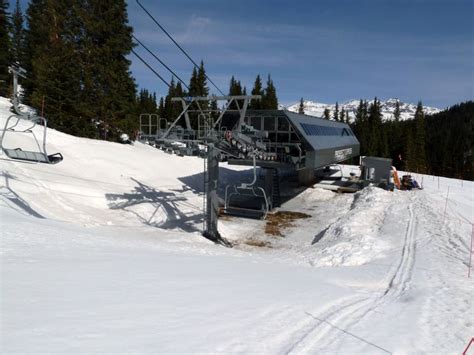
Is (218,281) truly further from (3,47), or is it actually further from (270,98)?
(270,98)

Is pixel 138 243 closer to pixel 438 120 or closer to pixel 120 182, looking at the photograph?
pixel 120 182

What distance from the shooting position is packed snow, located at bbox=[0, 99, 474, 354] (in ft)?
14.4

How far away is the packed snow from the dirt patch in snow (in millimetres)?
548

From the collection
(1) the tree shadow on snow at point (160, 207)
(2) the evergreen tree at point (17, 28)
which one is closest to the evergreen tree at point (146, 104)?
(2) the evergreen tree at point (17, 28)

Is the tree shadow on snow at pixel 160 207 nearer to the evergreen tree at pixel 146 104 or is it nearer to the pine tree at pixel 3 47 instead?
the pine tree at pixel 3 47

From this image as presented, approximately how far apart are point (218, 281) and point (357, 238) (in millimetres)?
8291

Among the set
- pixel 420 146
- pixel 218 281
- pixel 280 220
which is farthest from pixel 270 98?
pixel 218 281

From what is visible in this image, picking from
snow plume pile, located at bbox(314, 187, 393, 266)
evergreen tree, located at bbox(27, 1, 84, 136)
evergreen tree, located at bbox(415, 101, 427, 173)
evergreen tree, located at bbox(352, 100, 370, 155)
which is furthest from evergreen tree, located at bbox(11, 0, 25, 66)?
evergreen tree, located at bbox(415, 101, 427, 173)

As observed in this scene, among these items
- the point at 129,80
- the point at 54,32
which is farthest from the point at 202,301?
the point at 54,32

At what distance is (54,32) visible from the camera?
32.6 m

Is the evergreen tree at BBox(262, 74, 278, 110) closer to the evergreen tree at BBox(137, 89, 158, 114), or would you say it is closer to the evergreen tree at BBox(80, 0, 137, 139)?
the evergreen tree at BBox(137, 89, 158, 114)

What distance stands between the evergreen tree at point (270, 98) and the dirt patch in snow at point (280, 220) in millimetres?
60056

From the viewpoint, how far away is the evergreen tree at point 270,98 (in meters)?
79.0

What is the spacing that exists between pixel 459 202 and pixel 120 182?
21449 mm
